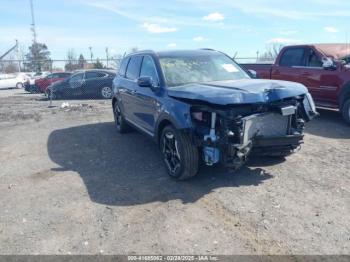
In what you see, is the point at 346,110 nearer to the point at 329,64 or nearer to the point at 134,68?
the point at 329,64

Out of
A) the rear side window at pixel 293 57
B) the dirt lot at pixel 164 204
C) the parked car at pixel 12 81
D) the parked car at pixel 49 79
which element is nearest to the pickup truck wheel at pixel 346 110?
the dirt lot at pixel 164 204

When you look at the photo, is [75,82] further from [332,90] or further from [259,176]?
[259,176]

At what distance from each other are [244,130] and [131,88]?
316cm

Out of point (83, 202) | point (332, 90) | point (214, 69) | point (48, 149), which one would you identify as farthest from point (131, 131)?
point (332, 90)

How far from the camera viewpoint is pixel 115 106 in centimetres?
895

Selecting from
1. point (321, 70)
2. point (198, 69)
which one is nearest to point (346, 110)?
point (321, 70)

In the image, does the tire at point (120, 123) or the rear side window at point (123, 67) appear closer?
the rear side window at point (123, 67)

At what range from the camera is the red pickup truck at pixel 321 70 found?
841cm

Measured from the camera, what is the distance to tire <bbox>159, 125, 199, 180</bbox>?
5.03 metres

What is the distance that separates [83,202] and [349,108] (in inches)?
246

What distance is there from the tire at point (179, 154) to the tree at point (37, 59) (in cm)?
2276

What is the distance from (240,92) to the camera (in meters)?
4.69

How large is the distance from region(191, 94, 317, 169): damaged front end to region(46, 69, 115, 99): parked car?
12.8 meters

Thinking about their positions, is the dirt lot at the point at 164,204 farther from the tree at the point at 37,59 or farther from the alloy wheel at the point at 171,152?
the tree at the point at 37,59
